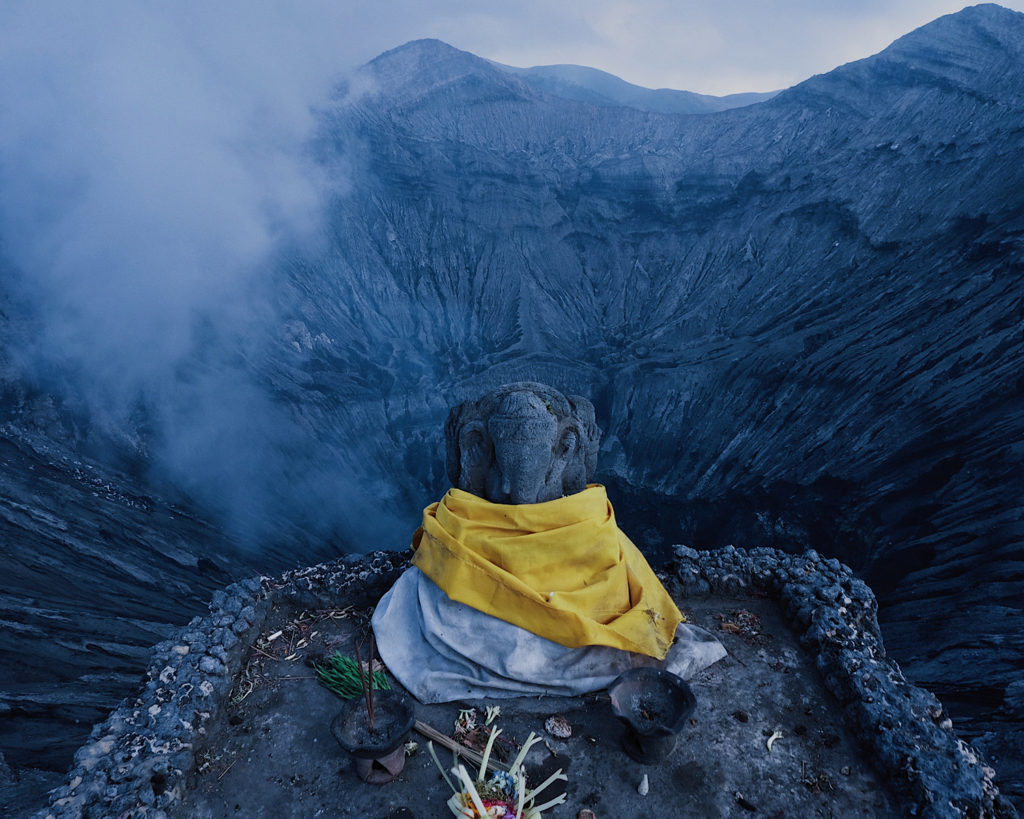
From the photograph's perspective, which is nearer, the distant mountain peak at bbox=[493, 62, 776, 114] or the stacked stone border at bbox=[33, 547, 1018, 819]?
the stacked stone border at bbox=[33, 547, 1018, 819]

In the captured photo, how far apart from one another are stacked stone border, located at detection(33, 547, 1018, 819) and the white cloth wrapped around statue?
81 cm

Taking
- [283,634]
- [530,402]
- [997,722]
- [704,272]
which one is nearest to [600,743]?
[530,402]

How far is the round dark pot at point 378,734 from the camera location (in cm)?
311

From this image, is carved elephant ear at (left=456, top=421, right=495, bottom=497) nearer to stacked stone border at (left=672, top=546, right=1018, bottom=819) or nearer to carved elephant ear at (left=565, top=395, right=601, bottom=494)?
carved elephant ear at (left=565, top=395, right=601, bottom=494)

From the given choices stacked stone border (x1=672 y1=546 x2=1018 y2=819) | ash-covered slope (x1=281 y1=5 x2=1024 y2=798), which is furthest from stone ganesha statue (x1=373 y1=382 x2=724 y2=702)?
ash-covered slope (x1=281 y1=5 x2=1024 y2=798)

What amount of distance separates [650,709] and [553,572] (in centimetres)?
103

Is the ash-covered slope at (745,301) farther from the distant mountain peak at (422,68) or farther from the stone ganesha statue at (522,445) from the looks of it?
the stone ganesha statue at (522,445)

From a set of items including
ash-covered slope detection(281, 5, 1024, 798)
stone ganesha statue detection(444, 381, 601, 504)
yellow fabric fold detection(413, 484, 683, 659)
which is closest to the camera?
yellow fabric fold detection(413, 484, 683, 659)

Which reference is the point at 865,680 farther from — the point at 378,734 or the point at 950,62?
the point at 950,62

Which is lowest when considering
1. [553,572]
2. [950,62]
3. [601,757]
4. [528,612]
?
[601,757]

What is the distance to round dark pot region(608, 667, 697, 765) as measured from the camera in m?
3.21

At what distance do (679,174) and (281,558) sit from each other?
1273cm

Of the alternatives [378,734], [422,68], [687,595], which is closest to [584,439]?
[687,595]

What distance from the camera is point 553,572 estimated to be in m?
4.02
